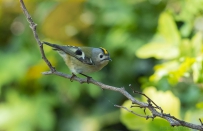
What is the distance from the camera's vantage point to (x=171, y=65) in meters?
1.62

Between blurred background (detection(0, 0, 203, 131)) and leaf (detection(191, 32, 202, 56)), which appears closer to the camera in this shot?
leaf (detection(191, 32, 202, 56))

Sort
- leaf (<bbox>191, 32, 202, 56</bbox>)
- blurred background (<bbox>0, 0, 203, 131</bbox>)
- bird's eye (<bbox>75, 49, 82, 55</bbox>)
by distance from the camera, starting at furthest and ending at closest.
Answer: blurred background (<bbox>0, 0, 203, 131</bbox>) → bird's eye (<bbox>75, 49, 82, 55</bbox>) → leaf (<bbox>191, 32, 202, 56</bbox>)

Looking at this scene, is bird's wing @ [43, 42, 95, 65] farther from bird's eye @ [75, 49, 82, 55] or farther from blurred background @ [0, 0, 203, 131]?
blurred background @ [0, 0, 203, 131]

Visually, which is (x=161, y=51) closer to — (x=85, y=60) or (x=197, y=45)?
(x=197, y=45)

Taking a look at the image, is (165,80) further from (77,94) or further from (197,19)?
(77,94)

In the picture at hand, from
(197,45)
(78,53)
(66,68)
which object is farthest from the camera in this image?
(66,68)

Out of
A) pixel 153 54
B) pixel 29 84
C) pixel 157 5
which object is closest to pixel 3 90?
pixel 29 84

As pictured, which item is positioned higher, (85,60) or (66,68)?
(66,68)

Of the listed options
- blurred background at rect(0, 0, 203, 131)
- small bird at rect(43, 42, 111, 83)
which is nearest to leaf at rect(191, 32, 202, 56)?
small bird at rect(43, 42, 111, 83)

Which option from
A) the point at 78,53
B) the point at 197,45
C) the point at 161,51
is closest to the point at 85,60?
the point at 78,53

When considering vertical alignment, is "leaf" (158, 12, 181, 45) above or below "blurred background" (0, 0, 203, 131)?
below

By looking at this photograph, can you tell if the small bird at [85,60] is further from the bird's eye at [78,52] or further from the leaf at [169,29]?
the leaf at [169,29]

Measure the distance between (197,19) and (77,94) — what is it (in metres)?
1.57

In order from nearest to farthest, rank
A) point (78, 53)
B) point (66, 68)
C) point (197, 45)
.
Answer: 1. point (197, 45)
2. point (78, 53)
3. point (66, 68)
